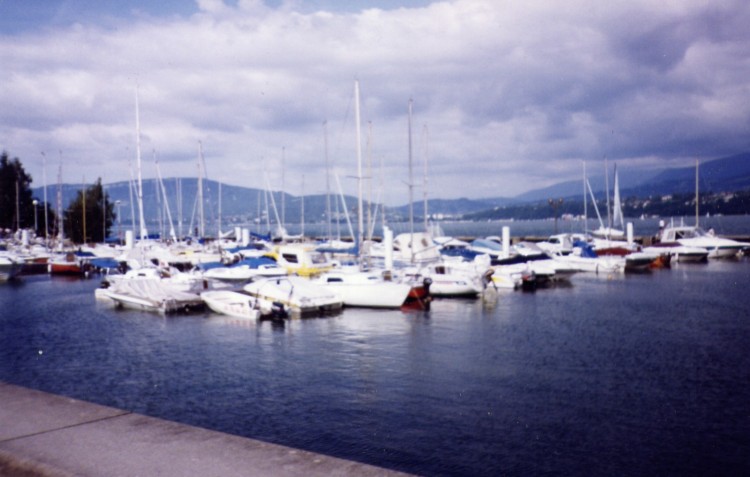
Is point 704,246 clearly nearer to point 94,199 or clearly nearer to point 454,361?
point 454,361

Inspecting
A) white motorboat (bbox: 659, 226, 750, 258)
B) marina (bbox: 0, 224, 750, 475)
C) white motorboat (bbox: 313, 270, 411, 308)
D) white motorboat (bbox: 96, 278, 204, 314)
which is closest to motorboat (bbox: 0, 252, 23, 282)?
marina (bbox: 0, 224, 750, 475)

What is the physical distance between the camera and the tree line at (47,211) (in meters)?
94.9

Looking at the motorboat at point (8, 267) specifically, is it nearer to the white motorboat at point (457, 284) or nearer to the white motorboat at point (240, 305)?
the white motorboat at point (240, 305)

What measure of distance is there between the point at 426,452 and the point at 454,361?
9008 mm

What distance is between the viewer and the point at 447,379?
19469 mm

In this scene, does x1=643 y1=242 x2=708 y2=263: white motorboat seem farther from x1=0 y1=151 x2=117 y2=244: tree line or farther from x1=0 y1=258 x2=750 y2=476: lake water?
x1=0 y1=151 x2=117 y2=244: tree line

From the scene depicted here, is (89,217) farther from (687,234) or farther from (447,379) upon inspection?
(447,379)

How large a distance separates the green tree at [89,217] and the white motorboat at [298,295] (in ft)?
215

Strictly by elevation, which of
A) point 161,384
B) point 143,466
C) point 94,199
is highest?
point 94,199

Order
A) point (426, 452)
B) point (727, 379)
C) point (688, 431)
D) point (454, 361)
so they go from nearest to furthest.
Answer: point (426, 452), point (688, 431), point (727, 379), point (454, 361)

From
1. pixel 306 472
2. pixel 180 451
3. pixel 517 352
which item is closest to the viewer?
pixel 306 472

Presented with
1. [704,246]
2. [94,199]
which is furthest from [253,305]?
[94,199]

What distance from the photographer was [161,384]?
65.0ft

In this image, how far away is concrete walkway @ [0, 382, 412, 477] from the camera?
5547 mm
